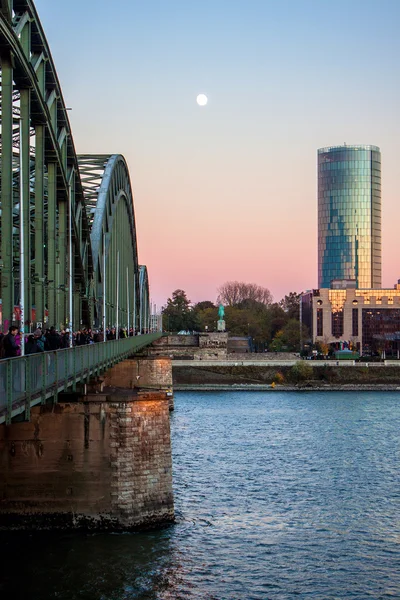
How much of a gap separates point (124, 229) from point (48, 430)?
62.9 m

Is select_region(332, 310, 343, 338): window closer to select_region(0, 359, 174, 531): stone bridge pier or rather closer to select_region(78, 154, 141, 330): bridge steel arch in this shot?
select_region(78, 154, 141, 330): bridge steel arch

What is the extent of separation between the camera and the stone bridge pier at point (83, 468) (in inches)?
1097

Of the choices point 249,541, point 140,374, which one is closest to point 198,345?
point 140,374

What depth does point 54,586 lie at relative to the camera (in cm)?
2439

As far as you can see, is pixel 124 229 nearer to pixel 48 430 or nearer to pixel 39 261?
pixel 39 261

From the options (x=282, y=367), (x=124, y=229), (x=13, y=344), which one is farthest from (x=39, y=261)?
(x=282, y=367)

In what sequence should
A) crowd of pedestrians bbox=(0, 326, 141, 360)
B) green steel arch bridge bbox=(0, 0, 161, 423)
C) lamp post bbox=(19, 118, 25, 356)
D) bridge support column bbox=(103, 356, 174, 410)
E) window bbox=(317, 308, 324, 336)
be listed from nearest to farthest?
1. crowd of pedestrians bbox=(0, 326, 141, 360)
2. green steel arch bridge bbox=(0, 0, 161, 423)
3. lamp post bbox=(19, 118, 25, 356)
4. bridge support column bbox=(103, 356, 174, 410)
5. window bbox=(317, 308, 324, 336)

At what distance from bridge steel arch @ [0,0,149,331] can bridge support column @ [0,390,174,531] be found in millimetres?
3341

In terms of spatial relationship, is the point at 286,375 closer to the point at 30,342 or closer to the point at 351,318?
the point at 351,318

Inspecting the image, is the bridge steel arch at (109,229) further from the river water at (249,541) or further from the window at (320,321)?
the window at (320,321)

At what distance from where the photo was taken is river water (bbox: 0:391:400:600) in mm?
24984

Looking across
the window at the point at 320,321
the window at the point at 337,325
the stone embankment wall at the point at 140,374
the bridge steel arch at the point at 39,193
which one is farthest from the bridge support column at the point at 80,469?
the window at the point at 337,325

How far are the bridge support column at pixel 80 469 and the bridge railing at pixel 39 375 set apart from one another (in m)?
1.36

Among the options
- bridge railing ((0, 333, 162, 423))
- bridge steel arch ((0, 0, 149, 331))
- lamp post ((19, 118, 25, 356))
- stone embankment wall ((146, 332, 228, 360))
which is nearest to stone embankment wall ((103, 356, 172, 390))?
bridge steel arch ((0, 0, 149, 331))
